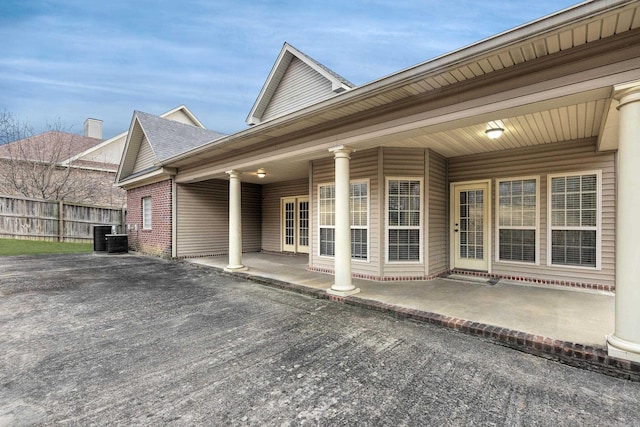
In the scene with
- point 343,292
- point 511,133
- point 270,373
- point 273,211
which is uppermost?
point 511,133

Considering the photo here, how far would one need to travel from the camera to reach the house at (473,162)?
2.73 metres

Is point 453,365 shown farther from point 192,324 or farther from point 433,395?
point 192,324

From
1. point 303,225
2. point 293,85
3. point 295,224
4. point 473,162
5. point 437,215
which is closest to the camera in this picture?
point 437,215

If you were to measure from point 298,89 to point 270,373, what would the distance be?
859cm

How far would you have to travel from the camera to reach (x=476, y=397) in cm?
231

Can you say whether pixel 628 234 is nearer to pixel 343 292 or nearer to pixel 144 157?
pixel 343 292

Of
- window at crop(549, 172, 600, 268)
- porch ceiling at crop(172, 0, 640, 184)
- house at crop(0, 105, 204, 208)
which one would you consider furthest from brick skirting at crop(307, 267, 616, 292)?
house at crop(0, 105, 204, 208)

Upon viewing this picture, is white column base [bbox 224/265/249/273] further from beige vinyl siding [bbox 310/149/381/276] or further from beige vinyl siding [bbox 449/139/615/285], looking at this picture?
beige vinyl siding [bbox 449/139/615/285]

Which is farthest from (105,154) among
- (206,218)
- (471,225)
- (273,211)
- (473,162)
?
(471,225)

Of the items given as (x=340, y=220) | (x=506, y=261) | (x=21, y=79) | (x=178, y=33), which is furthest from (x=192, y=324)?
(x=21, y=79)

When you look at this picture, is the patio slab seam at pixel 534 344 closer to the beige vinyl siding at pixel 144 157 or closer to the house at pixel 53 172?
the beige vinyl siding at pixel 144 157

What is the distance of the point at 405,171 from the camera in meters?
6.10

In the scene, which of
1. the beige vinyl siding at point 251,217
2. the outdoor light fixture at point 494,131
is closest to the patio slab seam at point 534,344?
the outdoor light fixture at point 494,131

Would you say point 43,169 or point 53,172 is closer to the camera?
point 43,169
